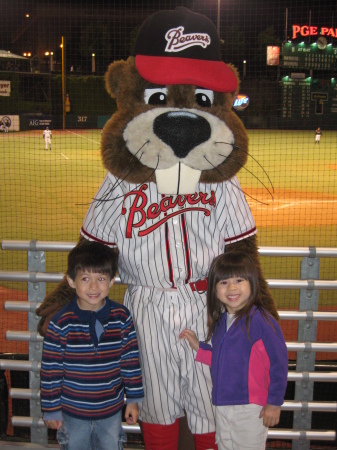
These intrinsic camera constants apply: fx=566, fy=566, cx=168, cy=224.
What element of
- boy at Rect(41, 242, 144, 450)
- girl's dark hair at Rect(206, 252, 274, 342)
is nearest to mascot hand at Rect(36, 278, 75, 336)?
boy at Rect(41, 242, 144, 450)

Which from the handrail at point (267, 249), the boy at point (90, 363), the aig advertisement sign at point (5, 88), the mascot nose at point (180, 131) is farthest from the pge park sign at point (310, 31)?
the boy at point (90, 363)

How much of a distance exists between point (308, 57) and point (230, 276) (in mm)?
29469

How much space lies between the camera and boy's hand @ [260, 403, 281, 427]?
6.11 ft

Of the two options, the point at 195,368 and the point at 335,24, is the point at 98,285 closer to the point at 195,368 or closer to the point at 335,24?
the point at 195,368

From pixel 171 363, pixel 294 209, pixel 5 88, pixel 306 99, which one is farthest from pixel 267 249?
pixel 306 99

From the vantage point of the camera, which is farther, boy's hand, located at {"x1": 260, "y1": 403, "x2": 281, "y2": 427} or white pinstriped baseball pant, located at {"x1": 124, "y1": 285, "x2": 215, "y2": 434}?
white pinstriped baseball pant, located at {"x1": 124, "y1": 285, "x2": 215, "y2": 434}

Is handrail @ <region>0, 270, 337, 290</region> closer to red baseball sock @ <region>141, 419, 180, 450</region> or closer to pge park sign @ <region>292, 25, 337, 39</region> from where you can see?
red baseball sock @ <region>141, 419, 180, 450</region>

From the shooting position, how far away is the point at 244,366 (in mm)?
1879

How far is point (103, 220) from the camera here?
7.09 ft

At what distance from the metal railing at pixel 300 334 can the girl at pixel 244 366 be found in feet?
1.91

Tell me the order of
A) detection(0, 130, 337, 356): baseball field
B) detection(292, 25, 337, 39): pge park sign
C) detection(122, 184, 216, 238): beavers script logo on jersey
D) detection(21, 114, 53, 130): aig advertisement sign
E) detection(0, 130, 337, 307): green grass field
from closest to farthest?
detection(122, 184, 216, 238): beavers script logo on jersey < detection(0, 130, 337, 356): baseball field < detection(0, 130, 337, 307): green grass field < detection(21, 114, 53, 130): aig advertisement sign < detection(292, 25, 337, 39): pge park sign

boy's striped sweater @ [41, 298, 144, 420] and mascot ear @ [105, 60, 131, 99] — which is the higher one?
mascot ear @ [105, 60, 131, 99]

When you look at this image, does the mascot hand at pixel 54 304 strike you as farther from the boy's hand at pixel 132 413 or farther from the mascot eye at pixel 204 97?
the mascot eye at pixel 204 97

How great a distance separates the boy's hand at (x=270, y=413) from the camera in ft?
6.11
